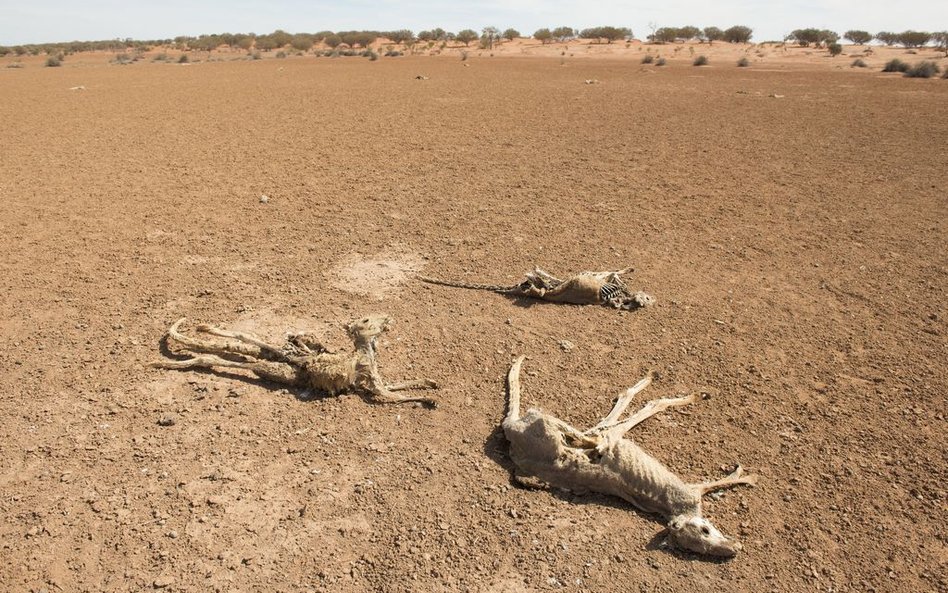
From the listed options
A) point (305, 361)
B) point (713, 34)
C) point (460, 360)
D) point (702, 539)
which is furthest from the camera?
point (713, 34)

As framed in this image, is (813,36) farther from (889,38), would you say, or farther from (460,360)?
(460,360)

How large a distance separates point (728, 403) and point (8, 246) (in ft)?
23.5

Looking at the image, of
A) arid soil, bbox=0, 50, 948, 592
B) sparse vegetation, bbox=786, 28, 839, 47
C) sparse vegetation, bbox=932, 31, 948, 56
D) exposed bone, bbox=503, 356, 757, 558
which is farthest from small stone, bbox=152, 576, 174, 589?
sparse vegetation, bbox=786, 28, 839, 47

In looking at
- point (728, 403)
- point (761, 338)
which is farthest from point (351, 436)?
point (761, 338)

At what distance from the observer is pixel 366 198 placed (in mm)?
8531

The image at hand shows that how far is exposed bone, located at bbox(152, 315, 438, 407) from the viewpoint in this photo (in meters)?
4.24

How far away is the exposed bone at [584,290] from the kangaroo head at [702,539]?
265cm

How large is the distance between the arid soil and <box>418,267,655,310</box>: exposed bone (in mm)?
121

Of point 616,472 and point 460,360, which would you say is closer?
point 616,472

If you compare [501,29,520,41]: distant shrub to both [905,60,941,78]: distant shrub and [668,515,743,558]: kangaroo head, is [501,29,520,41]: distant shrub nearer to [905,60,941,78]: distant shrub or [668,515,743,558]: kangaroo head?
[905,60,941,78]: distant shrub

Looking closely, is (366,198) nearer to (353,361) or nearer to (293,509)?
(353,361)

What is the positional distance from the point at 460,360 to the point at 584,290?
1.43m

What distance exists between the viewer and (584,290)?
556cm

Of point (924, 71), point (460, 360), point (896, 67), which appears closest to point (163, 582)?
point (460, 360)
